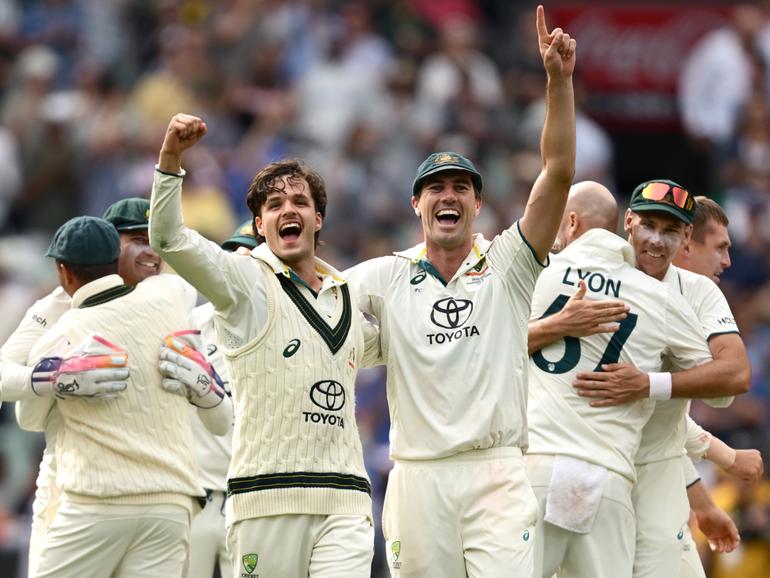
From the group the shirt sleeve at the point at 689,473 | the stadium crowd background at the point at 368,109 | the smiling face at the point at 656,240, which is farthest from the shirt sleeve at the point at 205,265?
the stadium crowd background at the point at 368,109

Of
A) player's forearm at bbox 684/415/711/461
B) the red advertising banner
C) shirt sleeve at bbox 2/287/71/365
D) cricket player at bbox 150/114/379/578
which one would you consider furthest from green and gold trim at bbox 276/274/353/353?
the red advertising banner

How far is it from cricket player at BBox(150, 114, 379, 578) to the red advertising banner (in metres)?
12.0

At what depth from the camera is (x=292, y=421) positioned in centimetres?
707

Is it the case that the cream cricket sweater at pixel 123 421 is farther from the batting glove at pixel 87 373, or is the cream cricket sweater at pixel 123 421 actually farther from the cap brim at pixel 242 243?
the cap brim at pixel 242 243

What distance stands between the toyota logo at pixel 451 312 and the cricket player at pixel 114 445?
1446mm

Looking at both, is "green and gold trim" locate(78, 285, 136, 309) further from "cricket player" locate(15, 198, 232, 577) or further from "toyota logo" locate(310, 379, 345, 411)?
"toyota logo" locate(310, 379, 345, 411)

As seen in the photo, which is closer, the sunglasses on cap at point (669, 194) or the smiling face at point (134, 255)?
the sunglasses on cap at point (669, 194)

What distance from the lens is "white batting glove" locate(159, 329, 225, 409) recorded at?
794 centimetres

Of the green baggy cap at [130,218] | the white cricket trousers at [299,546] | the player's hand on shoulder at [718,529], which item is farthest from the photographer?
the player's hand on shoulder at [718,529]

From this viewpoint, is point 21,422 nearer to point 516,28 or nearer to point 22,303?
point 22,303

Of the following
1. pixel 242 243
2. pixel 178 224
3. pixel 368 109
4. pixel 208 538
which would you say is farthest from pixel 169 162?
pixel 368 109

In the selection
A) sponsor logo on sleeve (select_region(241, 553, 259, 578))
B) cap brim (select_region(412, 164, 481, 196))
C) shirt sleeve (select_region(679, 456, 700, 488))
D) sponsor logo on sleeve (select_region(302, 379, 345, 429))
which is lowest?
sponsor logo on sleeve (select_region(241, 553, 259, 578))

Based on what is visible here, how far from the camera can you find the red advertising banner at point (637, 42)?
61.3 feet

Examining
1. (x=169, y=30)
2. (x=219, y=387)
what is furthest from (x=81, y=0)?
(x=219, y=387)
